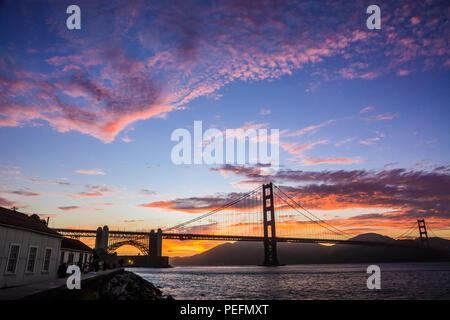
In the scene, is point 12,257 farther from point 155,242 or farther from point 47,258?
point 155,242

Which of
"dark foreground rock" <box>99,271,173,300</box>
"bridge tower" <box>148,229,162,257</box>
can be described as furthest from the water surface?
"bridge tower" <box>148,229,162,257</box>

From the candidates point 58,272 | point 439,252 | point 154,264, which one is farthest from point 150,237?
point 439,252

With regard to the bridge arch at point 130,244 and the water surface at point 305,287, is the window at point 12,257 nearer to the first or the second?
the water surface at point 305,287

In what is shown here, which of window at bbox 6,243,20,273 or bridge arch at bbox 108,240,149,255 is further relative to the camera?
bridge arch at bbox 108,240,149,255

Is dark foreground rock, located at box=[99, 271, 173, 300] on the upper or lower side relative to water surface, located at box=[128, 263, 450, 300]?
upper

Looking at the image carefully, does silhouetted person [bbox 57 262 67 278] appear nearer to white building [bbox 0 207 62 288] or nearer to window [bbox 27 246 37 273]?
white building [bbox 0 207 62 288]

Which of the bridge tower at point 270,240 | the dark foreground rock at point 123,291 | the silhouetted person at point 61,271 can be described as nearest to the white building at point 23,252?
the silhouetted person at point 61,271

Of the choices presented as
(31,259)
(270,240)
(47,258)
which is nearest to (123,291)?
(31,259)
